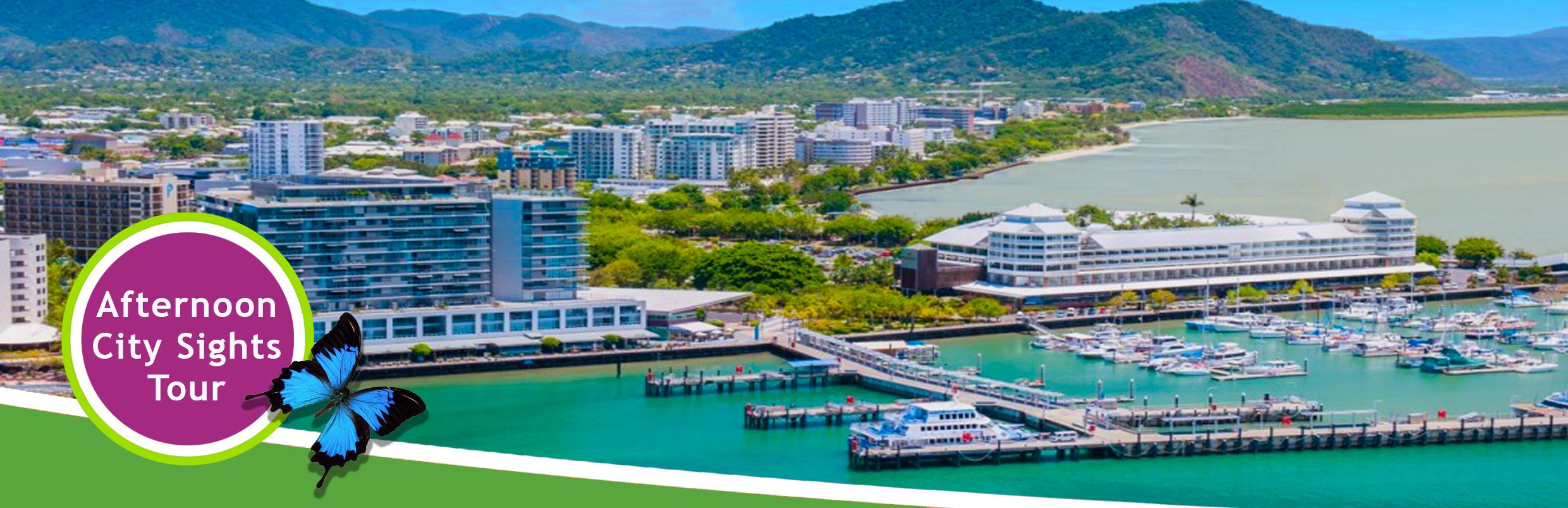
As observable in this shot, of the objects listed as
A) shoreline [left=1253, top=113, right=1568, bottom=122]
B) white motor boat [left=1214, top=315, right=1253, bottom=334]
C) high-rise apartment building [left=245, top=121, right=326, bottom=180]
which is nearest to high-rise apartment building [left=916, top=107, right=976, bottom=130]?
shoreline [left=1253, top=113, right=1568, bottom=122]

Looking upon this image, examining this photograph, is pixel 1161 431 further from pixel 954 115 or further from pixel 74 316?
pixel 954 115

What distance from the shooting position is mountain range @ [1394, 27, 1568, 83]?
6366 cm

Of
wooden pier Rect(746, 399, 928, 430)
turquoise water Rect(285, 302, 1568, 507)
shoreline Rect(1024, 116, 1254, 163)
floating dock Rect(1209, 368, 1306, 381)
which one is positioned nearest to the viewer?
turquoise water Rect(285, 302, 1568, 507)

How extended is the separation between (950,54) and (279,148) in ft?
117

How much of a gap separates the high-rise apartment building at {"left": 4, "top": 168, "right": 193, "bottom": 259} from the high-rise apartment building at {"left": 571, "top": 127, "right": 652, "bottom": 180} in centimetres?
1034

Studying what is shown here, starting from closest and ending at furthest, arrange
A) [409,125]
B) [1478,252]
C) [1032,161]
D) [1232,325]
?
1. [1232,325]
2. [1478,252]
3. [409,125]
4. [1032,161]

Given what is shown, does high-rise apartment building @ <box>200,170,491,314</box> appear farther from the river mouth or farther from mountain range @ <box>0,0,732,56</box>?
mountain range @ <box>0,0,732,56</box>

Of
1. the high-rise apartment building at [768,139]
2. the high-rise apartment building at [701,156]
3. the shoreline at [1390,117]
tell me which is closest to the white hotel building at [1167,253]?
the high-rise apartment building at [701,156]

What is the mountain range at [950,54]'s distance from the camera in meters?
50.8

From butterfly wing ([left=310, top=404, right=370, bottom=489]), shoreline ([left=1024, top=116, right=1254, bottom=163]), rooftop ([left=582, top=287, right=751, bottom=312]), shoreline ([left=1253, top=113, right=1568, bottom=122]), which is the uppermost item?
shoreline ([left=1253, top=113, right=1568, bottom=122])

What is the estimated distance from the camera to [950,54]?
2170 inches

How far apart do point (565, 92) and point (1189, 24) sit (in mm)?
20329

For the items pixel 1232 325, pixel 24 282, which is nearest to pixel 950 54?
pixel 1232 325

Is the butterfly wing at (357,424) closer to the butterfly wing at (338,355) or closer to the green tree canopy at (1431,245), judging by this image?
the butterfly wing at (338,355)
